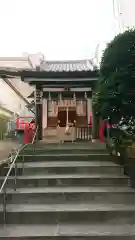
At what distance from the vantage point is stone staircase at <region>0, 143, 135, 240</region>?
184 inches

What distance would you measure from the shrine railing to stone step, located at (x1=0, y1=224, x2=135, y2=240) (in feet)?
27.7

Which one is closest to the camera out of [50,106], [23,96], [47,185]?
[47,185]

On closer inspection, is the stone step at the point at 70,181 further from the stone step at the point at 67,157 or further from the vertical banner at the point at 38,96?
the vertical banner at the point at 38,96

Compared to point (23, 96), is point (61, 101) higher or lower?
lower

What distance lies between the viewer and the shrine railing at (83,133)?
13400 millimetres

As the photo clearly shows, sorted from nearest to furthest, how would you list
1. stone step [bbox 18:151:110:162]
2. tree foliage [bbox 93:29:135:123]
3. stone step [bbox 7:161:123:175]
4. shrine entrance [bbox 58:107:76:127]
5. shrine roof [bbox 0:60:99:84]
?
tree foliage [bbox 93:29:135:123] → stone step [bbox 7:161:123:175] → stone step [bbox 18:151:110:162] → shrine roof [bbox 0:60:99:84] → shrine entrance [bbox 58:107:76:127]

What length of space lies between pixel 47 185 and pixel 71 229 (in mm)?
2084

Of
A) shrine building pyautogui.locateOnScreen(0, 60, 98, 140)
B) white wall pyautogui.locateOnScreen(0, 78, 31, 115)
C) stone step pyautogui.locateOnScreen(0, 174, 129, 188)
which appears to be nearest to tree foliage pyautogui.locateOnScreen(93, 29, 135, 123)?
stone step pyautogui.locateOnScreen(0, 174, 129, 188)

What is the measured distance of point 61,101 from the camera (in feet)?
46.1

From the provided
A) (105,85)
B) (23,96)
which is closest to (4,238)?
(105,85)

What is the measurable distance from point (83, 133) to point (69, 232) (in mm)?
9039

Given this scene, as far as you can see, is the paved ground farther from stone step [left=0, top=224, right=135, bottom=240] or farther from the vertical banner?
stone step [left=0, top=224, right=135, bottom=240]

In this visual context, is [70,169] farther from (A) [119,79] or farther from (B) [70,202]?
(A) [119,79]

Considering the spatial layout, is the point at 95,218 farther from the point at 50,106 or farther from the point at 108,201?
the point at 50,106
